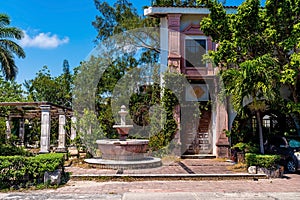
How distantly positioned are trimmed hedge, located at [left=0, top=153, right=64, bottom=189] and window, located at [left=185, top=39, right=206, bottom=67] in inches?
397

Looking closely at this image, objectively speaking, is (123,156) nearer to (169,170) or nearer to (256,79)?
(169,170)

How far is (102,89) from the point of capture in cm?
2009

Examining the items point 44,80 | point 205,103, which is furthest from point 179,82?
point 44,80

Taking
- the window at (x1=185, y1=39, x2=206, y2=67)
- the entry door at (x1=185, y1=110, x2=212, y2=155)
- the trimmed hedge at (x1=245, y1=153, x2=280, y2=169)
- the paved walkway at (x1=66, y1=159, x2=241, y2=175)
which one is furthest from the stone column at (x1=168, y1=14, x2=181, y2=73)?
the trimmed hedge at (x1=245, y1=153, x2=280, y2=169)

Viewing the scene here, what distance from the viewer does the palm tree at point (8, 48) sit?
56.6ft

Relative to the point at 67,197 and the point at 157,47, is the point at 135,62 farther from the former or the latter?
the point at 67,197

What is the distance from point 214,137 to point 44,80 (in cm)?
2074

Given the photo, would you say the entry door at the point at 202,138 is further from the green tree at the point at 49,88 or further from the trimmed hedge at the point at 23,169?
the green tree at the point at 49,88

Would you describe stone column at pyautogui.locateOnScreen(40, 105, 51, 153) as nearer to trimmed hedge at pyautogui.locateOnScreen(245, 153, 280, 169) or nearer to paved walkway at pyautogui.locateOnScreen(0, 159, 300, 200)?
paved walkway at pyautogui.locateOnScreen(0, 159, 300, 200)

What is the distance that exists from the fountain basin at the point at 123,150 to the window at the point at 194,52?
19.2 feet

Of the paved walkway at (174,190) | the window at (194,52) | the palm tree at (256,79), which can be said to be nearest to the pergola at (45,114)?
the paved walkway at (174,190)

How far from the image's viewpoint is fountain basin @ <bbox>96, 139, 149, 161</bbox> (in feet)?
42.3

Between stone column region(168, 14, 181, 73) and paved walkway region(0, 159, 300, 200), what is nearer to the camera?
paved walkway region(0, 159, 300, 200)

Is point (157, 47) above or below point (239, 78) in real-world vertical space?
above
